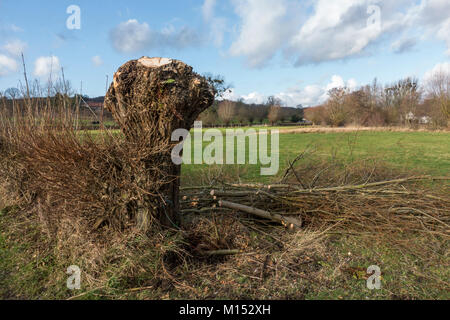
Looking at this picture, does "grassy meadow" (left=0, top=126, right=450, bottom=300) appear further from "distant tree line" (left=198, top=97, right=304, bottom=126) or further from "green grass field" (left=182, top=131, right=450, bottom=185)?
"distant tree line" (left=198, top=97, right=304, bottom=126)

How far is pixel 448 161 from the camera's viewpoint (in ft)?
34.1

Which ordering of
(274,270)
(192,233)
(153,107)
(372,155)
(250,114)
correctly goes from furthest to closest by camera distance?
(250,114)
(372,155)
(192,233)
(274,270)
(153,107)

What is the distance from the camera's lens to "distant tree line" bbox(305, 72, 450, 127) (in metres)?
36.1

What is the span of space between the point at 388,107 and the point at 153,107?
54114 millimetres

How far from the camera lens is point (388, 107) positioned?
46438 millimetres

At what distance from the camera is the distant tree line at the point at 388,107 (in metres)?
36.1

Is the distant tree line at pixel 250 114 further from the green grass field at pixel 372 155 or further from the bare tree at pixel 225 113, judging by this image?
the green grass field at pixel 372 155

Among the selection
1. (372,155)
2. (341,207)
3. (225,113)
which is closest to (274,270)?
(341,207)

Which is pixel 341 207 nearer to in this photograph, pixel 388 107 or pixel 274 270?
pixel 274 270

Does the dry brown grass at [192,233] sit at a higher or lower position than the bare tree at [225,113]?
lower

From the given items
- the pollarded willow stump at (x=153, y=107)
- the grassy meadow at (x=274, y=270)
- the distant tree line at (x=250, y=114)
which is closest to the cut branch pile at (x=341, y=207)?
the grassy meadow at (x=274, y=270)

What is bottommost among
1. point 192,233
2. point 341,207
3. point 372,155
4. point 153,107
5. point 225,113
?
point 192,233

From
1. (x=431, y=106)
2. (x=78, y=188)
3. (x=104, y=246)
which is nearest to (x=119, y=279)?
(x=104, y=246)

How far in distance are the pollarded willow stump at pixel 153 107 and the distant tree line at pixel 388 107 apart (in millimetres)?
→ 41586
